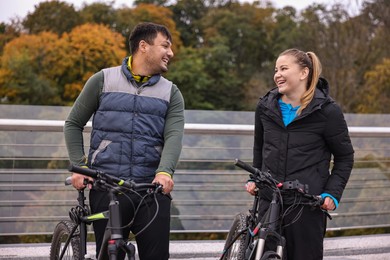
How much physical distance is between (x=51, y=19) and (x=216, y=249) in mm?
57320

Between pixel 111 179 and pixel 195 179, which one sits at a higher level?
pixel 111 179

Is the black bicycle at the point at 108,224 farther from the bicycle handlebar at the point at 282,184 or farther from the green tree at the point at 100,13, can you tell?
Result: the green tree at the point at 100,13

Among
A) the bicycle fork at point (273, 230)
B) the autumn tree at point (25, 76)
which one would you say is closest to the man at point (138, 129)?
the bicycle fork at point (273, 230)

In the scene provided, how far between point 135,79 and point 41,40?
54.0 m

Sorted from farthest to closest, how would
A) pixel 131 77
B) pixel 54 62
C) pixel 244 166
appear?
pixel 54 62, pixel 131 77, pixel 244 166

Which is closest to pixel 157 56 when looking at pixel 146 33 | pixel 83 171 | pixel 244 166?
pixel 146 33

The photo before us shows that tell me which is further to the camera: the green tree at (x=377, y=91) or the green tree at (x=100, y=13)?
the green tree at (x=100, y=13)

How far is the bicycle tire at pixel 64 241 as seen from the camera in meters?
4.56

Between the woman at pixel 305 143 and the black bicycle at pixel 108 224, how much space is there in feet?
3.04

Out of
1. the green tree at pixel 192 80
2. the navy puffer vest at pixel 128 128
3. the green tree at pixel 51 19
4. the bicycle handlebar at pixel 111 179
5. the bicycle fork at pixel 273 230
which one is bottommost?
the green tree at pixel 192 80

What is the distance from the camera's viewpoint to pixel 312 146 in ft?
15.1

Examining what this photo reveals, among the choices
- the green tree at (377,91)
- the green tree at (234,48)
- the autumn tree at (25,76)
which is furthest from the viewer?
the green tree at (234,48)

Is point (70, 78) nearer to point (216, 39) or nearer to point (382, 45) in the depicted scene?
point (216, 39)

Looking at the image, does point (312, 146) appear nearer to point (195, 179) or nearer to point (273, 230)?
point (273, 230)
